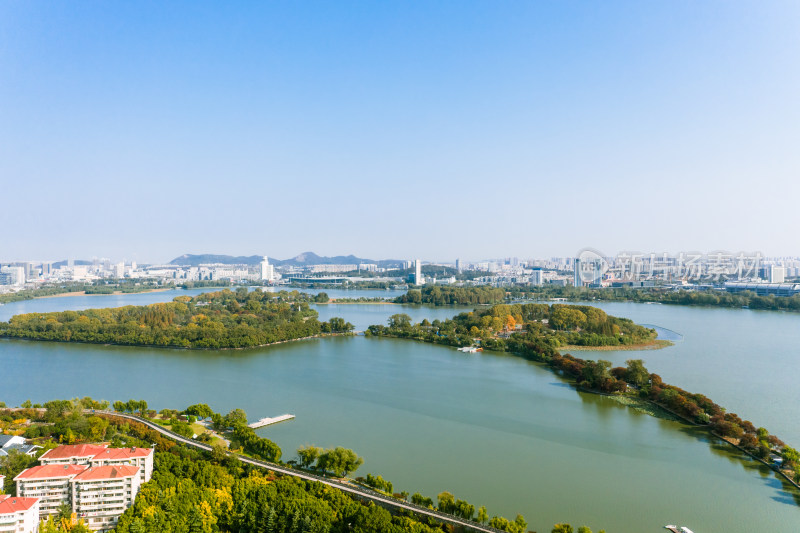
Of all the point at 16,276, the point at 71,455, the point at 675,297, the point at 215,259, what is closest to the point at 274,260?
the point at 215,259

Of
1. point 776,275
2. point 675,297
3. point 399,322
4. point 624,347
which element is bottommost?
point 624,347

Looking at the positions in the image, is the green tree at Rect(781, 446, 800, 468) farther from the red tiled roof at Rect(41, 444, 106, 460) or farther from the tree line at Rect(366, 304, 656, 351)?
the red tiled roof at Rect(41, 444, 106, 460)

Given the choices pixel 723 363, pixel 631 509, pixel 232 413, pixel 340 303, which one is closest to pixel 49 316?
pixel 232 413

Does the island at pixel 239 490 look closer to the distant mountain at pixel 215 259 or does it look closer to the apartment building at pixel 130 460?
the apartment building at pixel 130 460

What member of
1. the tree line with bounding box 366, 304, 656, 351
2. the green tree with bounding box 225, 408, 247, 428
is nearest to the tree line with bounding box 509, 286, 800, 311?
the tree line with bounding box 366, 304, 656, 351

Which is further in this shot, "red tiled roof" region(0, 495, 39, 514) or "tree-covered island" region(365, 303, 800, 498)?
"tree-covered island" region(365, 303, 800, 498)

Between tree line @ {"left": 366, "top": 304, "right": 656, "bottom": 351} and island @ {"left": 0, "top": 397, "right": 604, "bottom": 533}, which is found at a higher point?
tree line @ {"left": 366, "top": 304, "right": 656, "bottom": 351}

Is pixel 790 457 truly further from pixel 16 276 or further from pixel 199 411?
pixel 16 276
